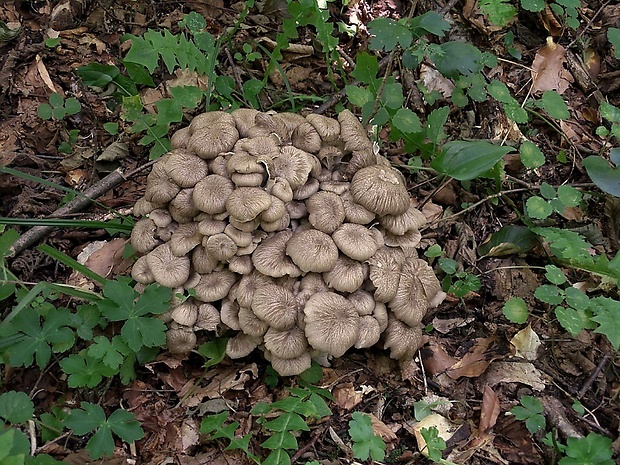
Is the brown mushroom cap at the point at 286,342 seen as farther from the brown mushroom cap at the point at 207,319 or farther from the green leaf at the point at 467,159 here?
the green leaf at the point at 467,159

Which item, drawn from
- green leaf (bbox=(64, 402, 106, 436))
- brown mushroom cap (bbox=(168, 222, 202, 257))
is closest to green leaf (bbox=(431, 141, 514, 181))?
brown mushroom cap (bbox=(168, 222, 202, 257))

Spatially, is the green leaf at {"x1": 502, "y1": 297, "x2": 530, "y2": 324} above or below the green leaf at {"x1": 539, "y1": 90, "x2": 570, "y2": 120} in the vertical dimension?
below

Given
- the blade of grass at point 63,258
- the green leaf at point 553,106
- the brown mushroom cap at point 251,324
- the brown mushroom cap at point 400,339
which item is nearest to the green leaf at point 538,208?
the green leaf at point 553,106

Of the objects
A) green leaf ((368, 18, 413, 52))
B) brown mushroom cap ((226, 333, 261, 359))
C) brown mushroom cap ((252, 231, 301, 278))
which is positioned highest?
green leaf ((368, 18, 413, 52))

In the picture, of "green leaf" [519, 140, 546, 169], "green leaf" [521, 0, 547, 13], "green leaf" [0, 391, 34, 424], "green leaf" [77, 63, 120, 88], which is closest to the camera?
"green leaf" [0, 391, 34, 424]

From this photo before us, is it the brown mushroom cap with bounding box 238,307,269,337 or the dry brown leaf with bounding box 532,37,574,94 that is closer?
the brown mushroom cap with bounding box 238,307,269,337

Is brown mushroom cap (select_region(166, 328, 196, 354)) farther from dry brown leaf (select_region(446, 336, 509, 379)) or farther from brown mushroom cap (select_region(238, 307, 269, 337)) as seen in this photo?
dry brown leaf (select_region(446, 336, 509, 379))

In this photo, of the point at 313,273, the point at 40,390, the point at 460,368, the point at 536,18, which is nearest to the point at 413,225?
the point at 313,273
